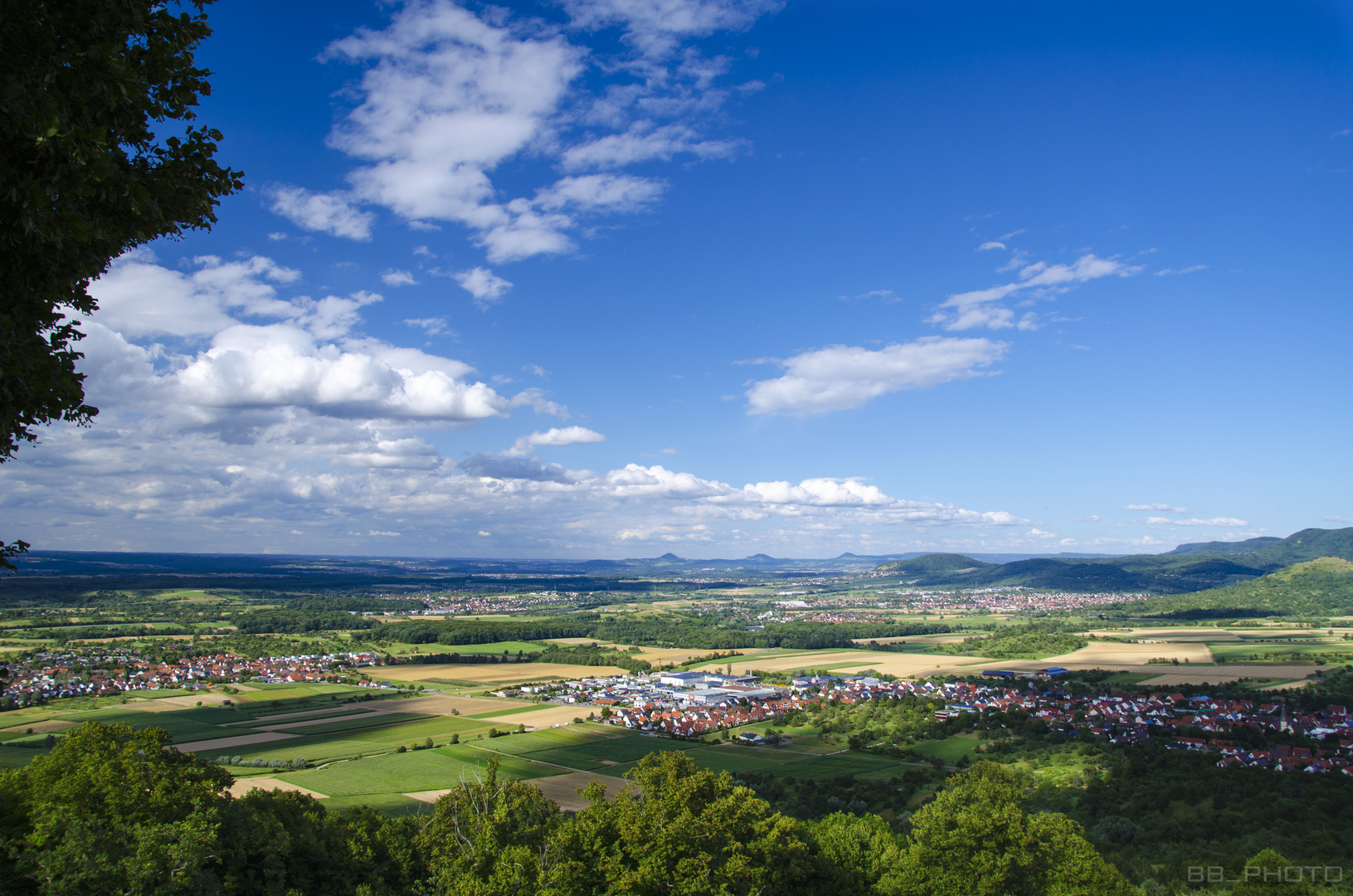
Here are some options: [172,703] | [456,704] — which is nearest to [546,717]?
[456,704]

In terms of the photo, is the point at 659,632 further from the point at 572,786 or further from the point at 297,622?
the point at 572,786

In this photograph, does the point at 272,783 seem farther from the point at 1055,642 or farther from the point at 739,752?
the point at 1055,642

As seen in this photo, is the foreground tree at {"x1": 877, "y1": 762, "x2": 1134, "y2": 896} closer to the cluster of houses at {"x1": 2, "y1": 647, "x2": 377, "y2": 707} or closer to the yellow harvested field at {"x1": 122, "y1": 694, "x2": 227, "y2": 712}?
the yellow harvested field at {"x1": 122, "y1": 694, "x2": 227, "y2": 712}

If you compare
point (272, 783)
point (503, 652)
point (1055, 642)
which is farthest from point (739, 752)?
point (1055, 642)

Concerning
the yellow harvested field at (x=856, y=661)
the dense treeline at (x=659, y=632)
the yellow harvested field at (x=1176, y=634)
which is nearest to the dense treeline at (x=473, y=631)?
the dense treeline at (x=659, y=632)

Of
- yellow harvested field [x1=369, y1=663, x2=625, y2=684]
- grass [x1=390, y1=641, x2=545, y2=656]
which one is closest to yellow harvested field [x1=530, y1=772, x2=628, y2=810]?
yellow harvested field [x1=369, y1=663, x2=625, y2=684]

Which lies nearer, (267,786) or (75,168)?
(75,168)
